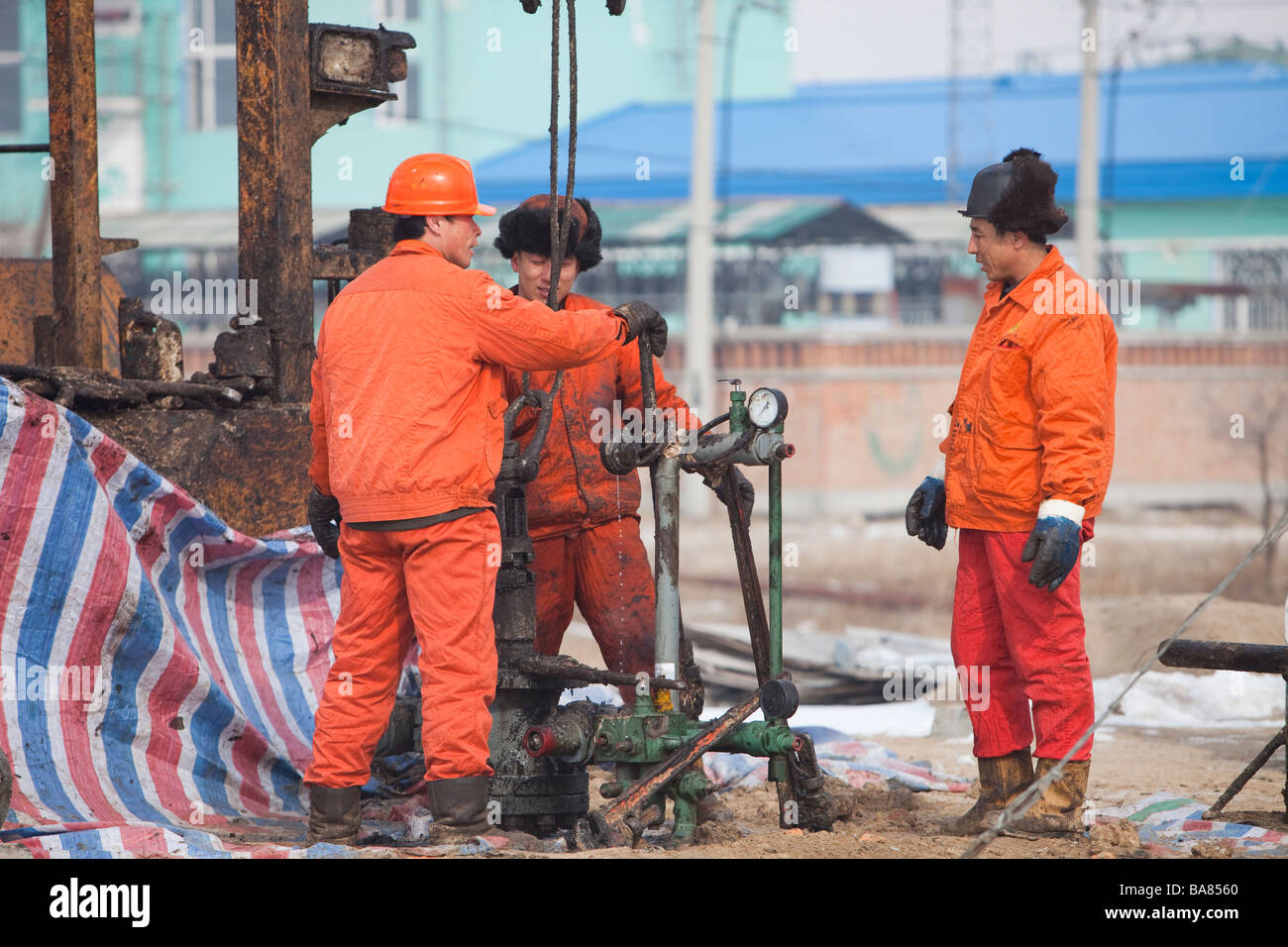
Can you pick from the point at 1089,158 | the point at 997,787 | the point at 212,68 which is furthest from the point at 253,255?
the point at 212,68

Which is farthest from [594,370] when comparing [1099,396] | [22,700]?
[22,700]

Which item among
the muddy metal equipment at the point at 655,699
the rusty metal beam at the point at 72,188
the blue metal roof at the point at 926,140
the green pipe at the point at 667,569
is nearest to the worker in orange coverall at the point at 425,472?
the muddy metal equipment at the point at 655,699

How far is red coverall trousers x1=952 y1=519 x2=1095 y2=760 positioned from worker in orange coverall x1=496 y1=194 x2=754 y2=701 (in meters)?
0.75

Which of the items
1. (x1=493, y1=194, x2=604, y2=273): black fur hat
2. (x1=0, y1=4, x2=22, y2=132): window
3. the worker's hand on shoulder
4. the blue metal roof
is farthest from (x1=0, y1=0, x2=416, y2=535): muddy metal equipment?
(x1=0, y1=4, x2=22, y2=132): window

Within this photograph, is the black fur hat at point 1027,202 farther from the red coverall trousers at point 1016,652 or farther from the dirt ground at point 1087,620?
the dirt ground at point 1087,620

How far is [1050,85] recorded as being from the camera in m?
28.3

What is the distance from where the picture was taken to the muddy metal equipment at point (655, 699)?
14.4ft

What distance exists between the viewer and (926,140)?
2767 cm

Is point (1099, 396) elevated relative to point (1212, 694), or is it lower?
elevated

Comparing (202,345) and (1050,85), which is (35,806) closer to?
(202,345)

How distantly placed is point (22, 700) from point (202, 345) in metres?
19.6

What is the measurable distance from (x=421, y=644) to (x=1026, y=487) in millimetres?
1767

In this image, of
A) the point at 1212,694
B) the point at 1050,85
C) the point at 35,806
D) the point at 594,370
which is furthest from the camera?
the point at 1050,85

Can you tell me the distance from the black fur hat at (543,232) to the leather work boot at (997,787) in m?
1.98
